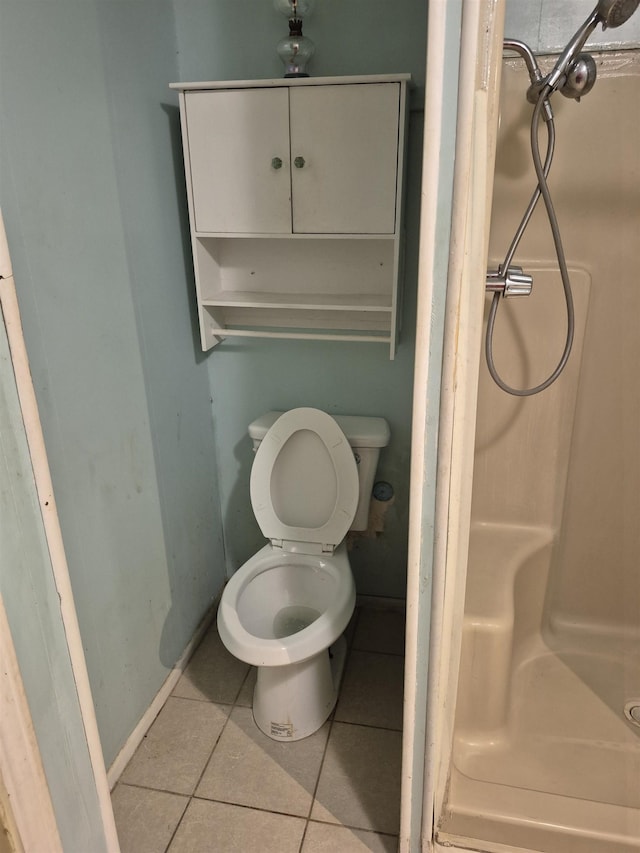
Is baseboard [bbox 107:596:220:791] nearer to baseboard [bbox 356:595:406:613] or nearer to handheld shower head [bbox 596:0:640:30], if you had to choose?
baseboard [bbox 356:595:406:613]

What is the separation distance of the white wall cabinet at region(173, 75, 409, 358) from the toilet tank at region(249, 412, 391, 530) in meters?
0.26

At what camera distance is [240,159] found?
1526 mm

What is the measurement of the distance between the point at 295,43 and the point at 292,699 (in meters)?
1.66

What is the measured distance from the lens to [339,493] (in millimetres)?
1723

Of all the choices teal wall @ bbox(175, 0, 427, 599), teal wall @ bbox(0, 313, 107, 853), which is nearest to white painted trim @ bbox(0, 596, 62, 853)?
teal wall @ bbox(0, 313, 107, 853)

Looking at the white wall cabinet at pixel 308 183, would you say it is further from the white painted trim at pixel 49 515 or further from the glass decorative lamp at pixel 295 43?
the white painted trim at pixel 49 515

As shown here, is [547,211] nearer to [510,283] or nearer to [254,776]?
[510,283]

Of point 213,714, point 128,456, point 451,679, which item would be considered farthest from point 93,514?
point 451,679

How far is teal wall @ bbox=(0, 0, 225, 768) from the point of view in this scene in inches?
44.8

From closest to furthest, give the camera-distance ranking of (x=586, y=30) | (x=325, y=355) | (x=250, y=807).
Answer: (x=586, y=30)
(x=250, y=807)
(x=325, y=355)

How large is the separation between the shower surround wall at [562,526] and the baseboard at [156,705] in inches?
31.9

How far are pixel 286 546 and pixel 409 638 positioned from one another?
0.75m

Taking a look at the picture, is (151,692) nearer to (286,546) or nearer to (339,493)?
(286,546)

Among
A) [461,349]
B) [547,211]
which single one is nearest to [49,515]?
[461,349]
